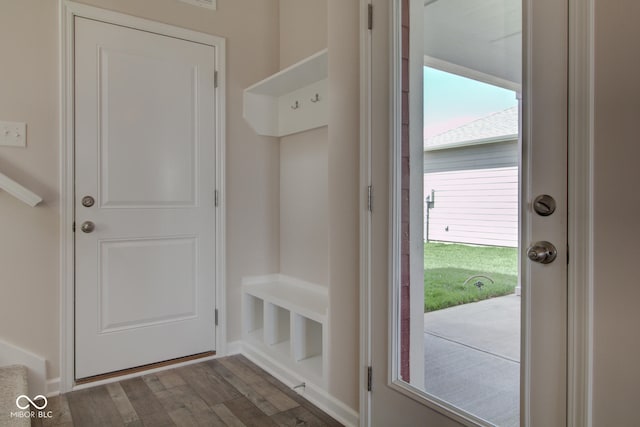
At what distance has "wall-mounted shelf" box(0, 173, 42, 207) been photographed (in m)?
2.03

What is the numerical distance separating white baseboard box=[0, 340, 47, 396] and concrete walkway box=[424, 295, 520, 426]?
1.96m

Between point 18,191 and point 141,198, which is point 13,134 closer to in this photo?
point 18,191

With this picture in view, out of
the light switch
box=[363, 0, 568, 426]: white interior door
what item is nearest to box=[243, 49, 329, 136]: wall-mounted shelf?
box=[363, 0, 568, 426]: white interior door

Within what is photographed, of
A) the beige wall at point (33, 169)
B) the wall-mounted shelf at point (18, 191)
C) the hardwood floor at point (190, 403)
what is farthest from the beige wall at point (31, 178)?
the hardwood floor at point (190, 403)

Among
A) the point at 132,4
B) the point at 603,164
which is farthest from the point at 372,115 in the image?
the point at 132,4

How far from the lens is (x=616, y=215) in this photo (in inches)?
40.6

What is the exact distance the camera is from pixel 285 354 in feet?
8.02

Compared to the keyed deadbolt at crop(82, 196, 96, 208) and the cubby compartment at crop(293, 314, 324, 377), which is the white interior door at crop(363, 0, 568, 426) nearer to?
the cubby compartment at crop(293, 314, 324, 377)

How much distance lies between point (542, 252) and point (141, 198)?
7.02 feet

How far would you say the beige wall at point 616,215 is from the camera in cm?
100

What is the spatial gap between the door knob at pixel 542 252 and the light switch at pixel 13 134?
92.6 inches

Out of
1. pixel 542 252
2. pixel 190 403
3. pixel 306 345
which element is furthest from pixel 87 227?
pixel 542 252

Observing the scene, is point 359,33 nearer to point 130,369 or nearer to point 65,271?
point 65,271

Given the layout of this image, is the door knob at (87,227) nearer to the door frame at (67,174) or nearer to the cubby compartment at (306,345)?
the door frame at (67,174)
